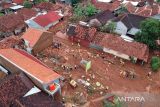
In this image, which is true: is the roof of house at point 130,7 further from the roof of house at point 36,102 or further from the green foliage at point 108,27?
the roof of house at point 36,102

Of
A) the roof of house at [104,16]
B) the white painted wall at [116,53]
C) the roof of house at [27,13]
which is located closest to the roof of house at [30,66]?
the white painted wall at [116,53]

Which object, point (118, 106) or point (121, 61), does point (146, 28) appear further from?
point (118, 106)

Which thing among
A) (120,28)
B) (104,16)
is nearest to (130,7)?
(104,16)

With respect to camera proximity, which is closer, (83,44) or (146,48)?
(146,48)

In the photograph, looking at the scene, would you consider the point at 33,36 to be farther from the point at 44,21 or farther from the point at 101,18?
the point at 101,18

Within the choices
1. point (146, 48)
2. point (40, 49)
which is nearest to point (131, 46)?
point (146, 48)

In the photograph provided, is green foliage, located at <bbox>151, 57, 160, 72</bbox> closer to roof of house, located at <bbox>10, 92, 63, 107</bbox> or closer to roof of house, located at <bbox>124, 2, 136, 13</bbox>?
roof of house, located at <bbox>10, 92, 63, 107</bbox>
